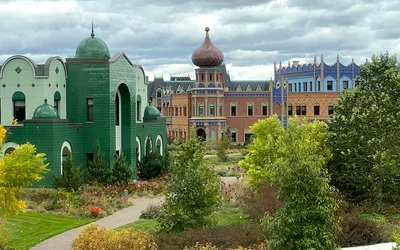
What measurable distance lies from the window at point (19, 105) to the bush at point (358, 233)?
2179 centimetres

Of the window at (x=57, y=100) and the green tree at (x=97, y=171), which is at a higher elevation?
the window at (x=57, y=100)

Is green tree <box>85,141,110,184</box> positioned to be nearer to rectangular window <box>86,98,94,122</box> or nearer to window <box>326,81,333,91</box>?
rectangular window <box>86,98,94,122</box>

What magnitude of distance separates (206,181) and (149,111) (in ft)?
86.2

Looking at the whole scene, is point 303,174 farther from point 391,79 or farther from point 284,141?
point 391,79

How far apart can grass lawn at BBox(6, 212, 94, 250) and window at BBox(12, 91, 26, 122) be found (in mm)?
10137

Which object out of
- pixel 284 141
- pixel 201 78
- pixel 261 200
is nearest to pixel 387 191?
pixel 261 200

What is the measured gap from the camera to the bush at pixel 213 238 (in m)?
17.5

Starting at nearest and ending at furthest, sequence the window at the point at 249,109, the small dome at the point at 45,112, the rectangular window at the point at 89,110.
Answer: the small dome at the point at 45,112, the rectangular window at the point at 89,110, the window at the point at 249,109

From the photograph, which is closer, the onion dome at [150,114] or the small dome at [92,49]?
the small dome at [92,49]

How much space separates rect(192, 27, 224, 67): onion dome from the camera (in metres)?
61.4

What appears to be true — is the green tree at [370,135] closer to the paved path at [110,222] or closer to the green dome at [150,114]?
the paved path at [110,222]

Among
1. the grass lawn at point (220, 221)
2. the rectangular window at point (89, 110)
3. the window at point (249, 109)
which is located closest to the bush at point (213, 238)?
the grass lawn at point (220, 221)

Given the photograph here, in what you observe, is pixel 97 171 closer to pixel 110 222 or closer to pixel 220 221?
pixel 110 222

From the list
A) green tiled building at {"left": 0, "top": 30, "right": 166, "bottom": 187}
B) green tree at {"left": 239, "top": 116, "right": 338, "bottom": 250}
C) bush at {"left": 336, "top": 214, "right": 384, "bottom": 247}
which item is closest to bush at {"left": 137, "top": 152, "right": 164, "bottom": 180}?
green tiled building at {"left": 0, "top": 30, "right": 166, "bottom": 187}
